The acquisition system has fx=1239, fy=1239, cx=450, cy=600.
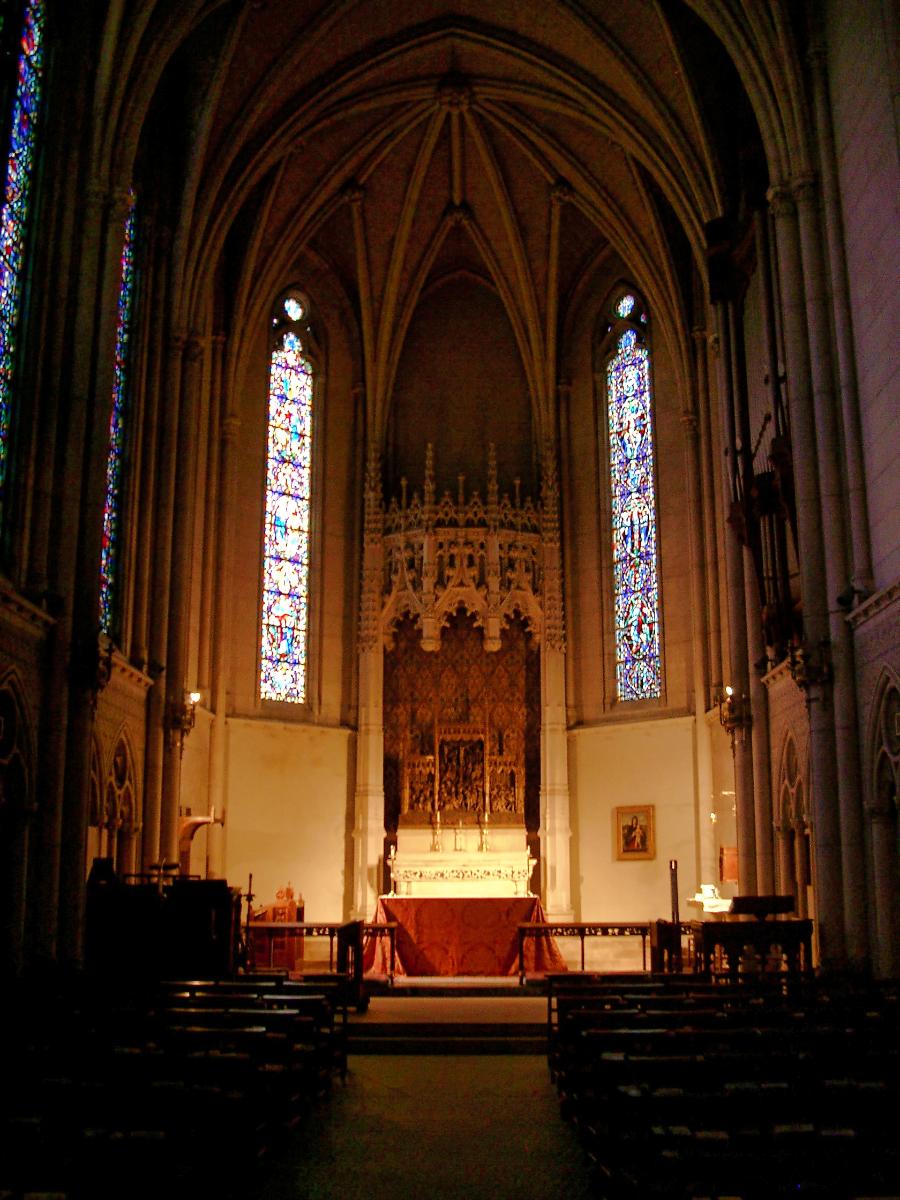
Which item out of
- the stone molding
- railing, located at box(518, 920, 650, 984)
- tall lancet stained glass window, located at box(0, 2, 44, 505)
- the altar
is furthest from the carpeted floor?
the altar

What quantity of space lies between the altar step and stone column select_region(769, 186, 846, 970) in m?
3.82

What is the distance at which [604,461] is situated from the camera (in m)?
29.0

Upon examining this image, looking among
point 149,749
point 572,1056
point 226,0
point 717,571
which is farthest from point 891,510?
point 226,0

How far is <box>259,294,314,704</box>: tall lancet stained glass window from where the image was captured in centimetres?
2758

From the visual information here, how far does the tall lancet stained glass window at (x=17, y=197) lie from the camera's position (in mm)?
15164

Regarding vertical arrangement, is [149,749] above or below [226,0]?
below

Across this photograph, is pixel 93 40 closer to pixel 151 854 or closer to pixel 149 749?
pixel 149 749

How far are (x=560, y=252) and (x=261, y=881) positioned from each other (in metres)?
16.0

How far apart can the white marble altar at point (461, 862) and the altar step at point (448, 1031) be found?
8.44 m

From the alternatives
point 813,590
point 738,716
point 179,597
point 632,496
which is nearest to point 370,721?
point 179,597

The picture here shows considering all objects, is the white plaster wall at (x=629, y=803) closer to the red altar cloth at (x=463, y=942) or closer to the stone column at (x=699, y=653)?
the stone column at (x=699, y=653)

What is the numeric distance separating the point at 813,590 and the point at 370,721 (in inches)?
510

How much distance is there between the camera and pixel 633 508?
28141 mm

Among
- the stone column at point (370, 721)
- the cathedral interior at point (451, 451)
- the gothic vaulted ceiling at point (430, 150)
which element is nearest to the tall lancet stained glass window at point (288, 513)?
the cathedral interior at point (451, 451)
